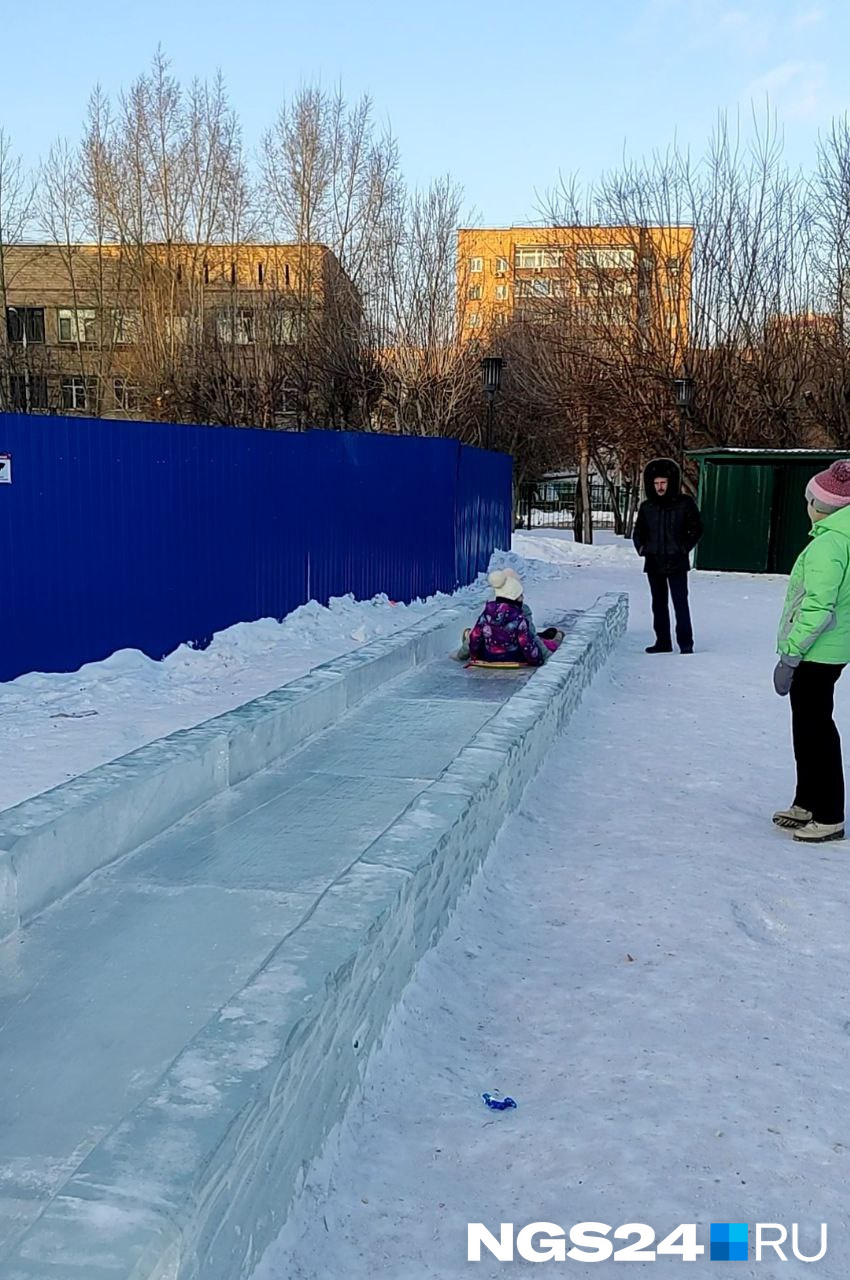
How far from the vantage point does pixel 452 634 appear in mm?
9422

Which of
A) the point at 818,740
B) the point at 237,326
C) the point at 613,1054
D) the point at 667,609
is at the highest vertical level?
the point at 237,326

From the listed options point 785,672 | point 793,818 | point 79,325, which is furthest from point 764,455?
point 79,325

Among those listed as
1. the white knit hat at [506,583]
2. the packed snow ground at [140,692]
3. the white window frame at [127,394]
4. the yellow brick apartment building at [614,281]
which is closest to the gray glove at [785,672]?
the white knit hat at [506,583]

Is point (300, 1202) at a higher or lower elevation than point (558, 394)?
lower

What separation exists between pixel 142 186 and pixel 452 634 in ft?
80.9

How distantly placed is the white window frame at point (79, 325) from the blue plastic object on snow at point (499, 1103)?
32.9 meters

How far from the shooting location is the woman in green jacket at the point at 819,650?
445 centimetres

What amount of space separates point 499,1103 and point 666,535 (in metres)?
7.51

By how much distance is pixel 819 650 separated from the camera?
4559mm

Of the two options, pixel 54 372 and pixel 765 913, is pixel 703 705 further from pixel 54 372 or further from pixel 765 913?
pixel 54 372

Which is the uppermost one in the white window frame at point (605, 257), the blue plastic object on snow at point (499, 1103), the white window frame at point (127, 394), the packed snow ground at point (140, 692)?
the white window frame at point (605, 257)

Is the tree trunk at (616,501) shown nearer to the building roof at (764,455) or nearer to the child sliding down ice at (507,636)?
the building roof at (764,455)

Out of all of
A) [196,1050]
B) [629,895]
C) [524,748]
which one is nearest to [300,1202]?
[196,1050]

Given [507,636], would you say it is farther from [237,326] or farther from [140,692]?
[237,326]
